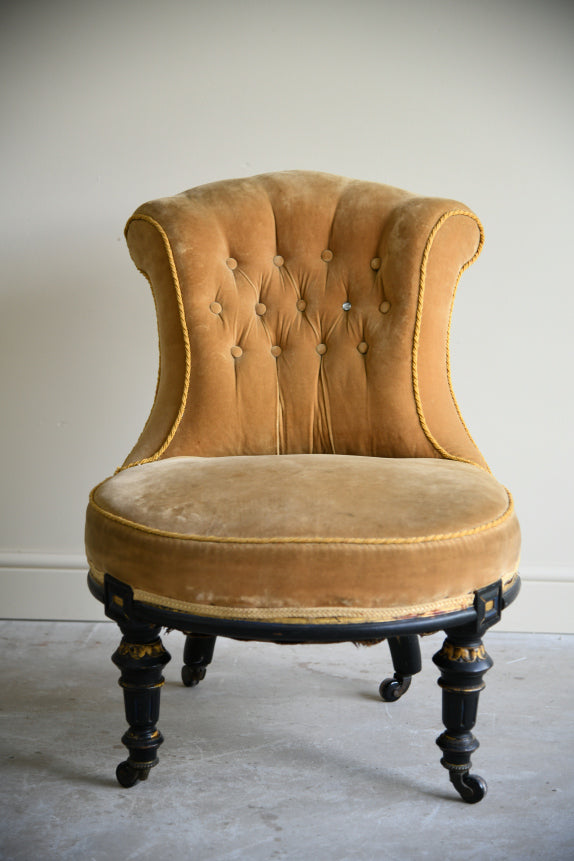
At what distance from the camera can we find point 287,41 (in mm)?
1876

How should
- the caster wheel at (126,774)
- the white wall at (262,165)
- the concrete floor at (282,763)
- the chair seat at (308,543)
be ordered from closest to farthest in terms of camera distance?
A: the chair seat at (308,543)
the concrete floor at (282,763)
the caster wheel at (126,774)
the white wall at (262,165)

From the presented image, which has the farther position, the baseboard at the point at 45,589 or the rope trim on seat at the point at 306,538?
the baseboard at the point at 45,589

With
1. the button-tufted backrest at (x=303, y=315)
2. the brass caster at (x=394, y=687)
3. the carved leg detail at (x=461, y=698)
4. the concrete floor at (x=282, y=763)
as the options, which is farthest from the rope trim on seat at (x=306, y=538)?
the brass caster at (x=394, y=687)

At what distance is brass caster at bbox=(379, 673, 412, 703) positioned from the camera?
1.53 metres

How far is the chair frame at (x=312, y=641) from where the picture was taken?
100 cm

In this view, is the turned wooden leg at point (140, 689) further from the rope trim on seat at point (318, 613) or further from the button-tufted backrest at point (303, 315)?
the button-tufted backrest at point (303, 315)

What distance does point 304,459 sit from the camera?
1.23m

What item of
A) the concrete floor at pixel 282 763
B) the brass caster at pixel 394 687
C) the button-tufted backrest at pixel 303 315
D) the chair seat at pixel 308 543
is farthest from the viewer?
the brass caster at pixel 394 687

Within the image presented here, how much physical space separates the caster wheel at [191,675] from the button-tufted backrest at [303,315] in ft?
1.57

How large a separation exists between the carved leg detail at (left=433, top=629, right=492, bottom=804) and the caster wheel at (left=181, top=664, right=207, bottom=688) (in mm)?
584

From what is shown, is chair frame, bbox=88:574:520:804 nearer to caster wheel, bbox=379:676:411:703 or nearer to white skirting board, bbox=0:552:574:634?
caster wheel, bbox=379:676:411:703

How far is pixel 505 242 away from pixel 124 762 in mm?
1401

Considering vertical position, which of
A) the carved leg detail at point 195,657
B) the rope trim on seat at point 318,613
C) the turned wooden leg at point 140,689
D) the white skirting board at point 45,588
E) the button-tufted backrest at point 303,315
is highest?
the button-tufted backrest at point 303,315

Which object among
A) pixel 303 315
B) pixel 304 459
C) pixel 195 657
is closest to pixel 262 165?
pixel 303 315
